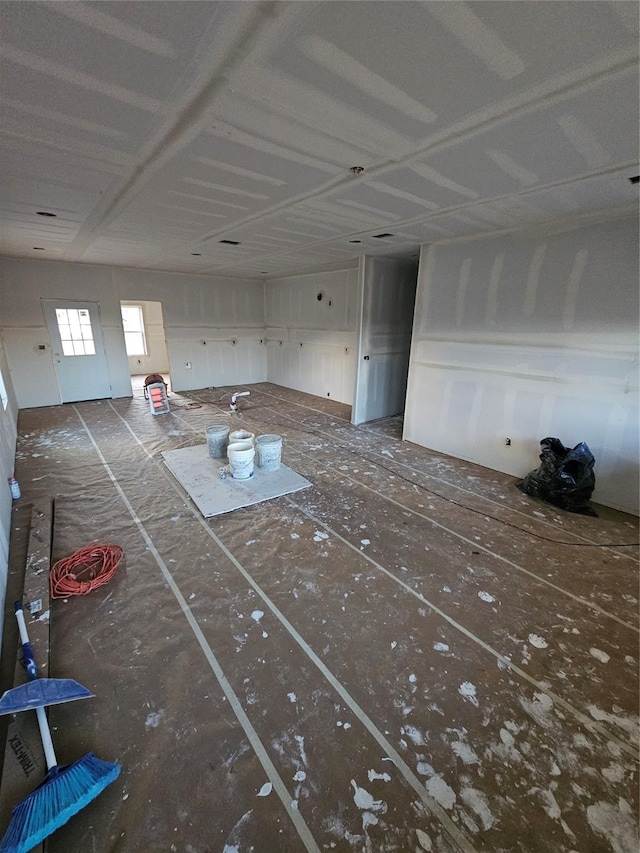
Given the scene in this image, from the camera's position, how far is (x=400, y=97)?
4.65 ft

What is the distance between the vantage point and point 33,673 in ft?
5.32

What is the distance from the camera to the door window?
6492mm

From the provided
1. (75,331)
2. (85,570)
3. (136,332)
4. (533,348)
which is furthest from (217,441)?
(136,332)

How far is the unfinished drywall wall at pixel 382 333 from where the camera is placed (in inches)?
208

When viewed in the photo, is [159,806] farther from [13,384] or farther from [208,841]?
[13,384]

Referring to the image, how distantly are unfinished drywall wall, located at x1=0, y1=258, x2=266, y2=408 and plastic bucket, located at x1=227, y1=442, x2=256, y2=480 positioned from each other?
5.01 metres

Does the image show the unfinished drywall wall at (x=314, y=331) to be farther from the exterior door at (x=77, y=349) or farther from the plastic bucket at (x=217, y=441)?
the exterior door at (x=77, y=349)

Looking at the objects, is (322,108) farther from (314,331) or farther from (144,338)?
(144,338)

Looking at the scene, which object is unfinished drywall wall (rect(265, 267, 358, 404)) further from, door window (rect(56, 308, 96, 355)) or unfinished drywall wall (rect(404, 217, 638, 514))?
door window (rect(56, 308, 96, 355))

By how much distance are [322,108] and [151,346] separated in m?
10.1

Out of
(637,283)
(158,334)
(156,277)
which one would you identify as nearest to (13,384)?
(156,277)

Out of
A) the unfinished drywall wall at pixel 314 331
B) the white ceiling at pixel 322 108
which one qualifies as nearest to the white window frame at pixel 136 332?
the unfinished drywall wall at pixel 314 331

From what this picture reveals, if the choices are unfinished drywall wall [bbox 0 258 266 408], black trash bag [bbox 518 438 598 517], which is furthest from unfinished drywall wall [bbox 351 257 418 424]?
unfinished drywall wall [bbox 0 258 266 408]

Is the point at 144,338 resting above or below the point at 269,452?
above
